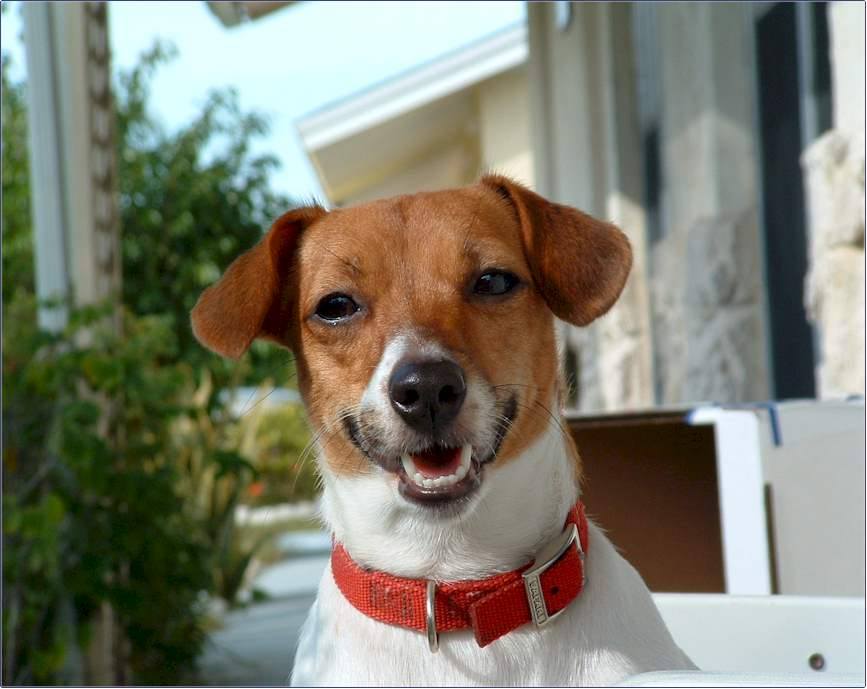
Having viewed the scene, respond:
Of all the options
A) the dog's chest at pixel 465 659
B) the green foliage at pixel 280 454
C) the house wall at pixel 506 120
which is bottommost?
the green foliage at pixel 280 454

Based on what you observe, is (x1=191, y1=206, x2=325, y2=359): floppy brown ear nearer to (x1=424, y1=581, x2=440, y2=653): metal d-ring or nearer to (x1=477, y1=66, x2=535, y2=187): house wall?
(x1=424, y1=581, x2=440, y2=653): metal d-ring

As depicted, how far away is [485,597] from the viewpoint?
5.35 feet

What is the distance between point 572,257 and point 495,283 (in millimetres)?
138

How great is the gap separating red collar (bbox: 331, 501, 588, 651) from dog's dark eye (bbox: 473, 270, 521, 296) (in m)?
0.42

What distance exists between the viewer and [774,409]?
2.45 metres

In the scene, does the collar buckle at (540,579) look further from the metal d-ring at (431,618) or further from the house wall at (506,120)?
the house wall at (506,120)

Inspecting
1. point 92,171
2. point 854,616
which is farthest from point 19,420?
point 854,616

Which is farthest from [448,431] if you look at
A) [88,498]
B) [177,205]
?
[177,205]

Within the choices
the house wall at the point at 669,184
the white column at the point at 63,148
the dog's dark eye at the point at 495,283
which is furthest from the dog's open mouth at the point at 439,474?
the white column at the point at 63,148

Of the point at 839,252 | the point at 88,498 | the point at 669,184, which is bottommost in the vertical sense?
the point at 88,498

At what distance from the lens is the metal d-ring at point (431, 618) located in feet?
5.32

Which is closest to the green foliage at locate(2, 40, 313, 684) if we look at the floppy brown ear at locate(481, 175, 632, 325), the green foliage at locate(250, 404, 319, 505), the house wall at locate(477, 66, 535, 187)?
the floppy brown ear at locate(481, 175, 632, 325)

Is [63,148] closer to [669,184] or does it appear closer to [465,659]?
[669,184]

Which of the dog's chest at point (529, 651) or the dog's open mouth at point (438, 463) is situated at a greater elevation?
the dog's open mouth at point (438, 463)
